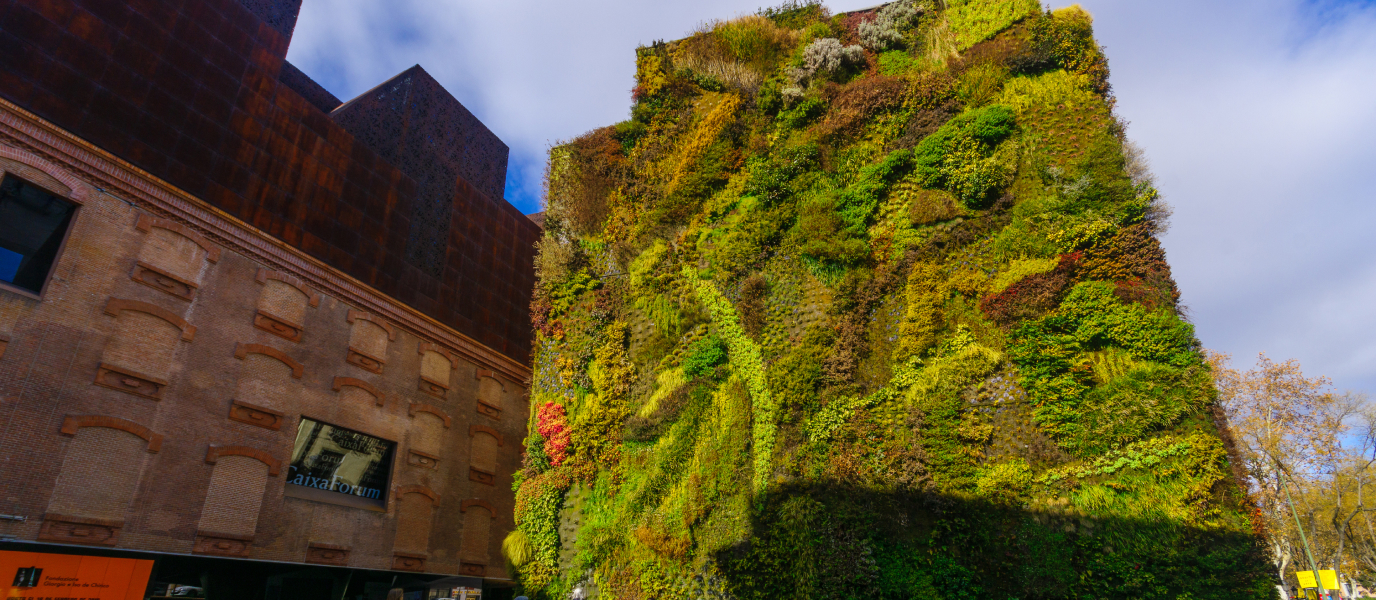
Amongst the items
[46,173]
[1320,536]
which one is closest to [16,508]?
[46,173]

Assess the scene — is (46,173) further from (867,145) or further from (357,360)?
(867,145)

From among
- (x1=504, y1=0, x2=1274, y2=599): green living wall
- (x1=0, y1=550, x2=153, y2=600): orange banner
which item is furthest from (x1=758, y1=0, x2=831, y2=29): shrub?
(x1=0, y1=550, x2=153, y2=600): orange banner

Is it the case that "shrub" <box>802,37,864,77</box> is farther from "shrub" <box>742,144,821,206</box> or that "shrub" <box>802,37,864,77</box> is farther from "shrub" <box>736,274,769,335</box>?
"shrub" <box>736,274,769,335</box>

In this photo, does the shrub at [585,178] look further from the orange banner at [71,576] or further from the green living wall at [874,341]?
the orange banner at [71,576]

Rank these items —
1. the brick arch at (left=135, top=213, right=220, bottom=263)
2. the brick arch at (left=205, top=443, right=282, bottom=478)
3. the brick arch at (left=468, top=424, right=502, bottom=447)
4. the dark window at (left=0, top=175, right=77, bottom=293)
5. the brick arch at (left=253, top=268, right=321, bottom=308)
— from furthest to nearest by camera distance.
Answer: the brick arch at (left=468, top=424, right=502, bottom=447), the brick arch at (left=253, top=268, right=321, bottom=308), the brick arch at (left=205, top=443, right=282, bottom=478), the brick arch at (left=135, top=213, right=220, bottom=263), the dark window at (left=0, top=175, right=77, bottom=293)

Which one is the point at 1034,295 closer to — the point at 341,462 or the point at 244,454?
the point at 341,462

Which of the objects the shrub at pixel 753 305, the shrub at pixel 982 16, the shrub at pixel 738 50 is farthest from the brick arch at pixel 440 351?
the shrub at pixel 982 16

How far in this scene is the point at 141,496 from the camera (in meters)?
13.0

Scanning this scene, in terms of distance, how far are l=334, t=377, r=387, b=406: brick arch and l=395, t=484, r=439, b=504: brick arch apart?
2.59m

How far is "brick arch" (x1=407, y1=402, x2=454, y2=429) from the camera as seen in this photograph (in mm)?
19953

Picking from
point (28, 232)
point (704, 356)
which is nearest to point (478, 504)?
point (704, 356)

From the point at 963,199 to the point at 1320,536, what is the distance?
34.6m

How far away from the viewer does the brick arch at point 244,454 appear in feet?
47.2

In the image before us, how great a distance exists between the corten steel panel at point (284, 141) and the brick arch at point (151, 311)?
3.12 m
